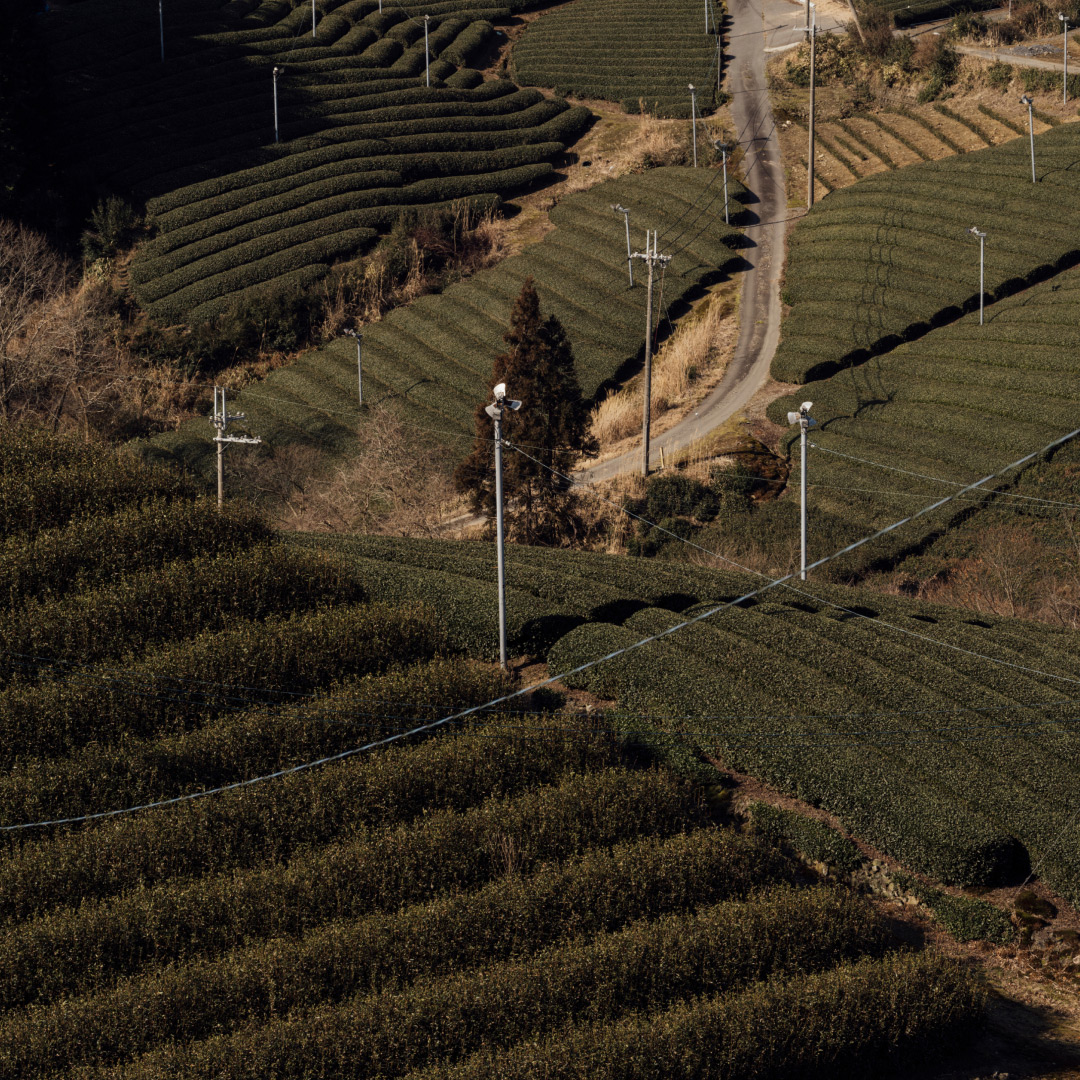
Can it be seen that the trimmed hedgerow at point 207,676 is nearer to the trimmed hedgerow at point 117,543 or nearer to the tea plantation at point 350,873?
the tea plantation at point 350,873

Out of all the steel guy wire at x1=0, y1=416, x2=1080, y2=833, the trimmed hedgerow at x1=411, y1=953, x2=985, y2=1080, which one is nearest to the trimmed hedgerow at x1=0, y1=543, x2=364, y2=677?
the steel guy wire at x1=0, y1=416, x2=1080, y2=833

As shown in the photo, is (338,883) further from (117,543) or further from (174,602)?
(117,543)

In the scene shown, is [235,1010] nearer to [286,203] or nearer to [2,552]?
[2,552]

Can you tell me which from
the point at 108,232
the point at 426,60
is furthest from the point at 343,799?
the point at 426,60

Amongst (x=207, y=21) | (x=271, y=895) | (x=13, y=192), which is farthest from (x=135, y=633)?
(x=207, y=21)

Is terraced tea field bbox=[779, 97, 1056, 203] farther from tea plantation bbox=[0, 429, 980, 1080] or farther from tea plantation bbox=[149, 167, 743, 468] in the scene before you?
tea plantation bbox=[0, 429, 980, 1080]

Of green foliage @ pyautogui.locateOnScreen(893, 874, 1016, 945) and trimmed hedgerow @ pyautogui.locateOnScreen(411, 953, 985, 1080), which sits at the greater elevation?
trimmed hedgerow @ pyautogui.locateOnScreen(411, 953, 985, 1080)

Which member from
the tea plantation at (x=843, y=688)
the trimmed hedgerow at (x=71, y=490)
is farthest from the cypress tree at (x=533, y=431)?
the trimmed hedgerow at (x=71, y=490)
